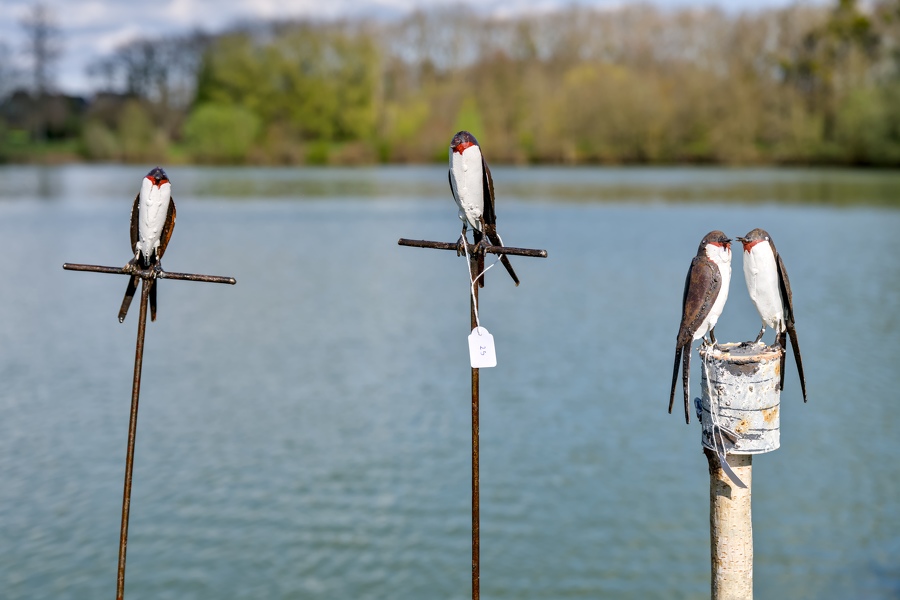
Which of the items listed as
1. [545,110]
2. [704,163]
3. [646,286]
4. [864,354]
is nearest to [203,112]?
[545,110]

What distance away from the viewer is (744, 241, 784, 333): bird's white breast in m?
3.37

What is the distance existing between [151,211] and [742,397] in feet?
6.56

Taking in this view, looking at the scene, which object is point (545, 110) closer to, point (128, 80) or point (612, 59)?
point (612, 59)

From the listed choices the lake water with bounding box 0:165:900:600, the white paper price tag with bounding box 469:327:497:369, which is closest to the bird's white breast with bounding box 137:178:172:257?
the white paper price tag with bounding box 469:327:497:369

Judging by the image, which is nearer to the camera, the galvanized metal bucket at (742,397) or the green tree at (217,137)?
the galvanized metal bucket at (742,397)

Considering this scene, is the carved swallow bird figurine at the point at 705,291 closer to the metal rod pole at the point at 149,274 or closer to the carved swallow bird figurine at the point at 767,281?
the carved swallow bird figurine at the point at 767,281

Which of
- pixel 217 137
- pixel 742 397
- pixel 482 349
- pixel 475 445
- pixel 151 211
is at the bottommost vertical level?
pixel 475 445

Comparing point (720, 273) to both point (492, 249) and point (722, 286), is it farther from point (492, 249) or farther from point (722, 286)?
point (492, 249)

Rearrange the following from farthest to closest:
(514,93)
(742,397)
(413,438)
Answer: (514,93) < (413,438) < (742,397)

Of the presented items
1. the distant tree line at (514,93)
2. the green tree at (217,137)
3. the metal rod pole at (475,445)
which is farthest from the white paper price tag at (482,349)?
the green tree at (217,137)

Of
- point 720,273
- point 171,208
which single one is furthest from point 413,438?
point 171,208

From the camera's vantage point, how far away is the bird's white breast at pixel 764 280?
337cm

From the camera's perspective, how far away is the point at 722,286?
3361mm

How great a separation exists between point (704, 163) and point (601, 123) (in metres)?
7.32
